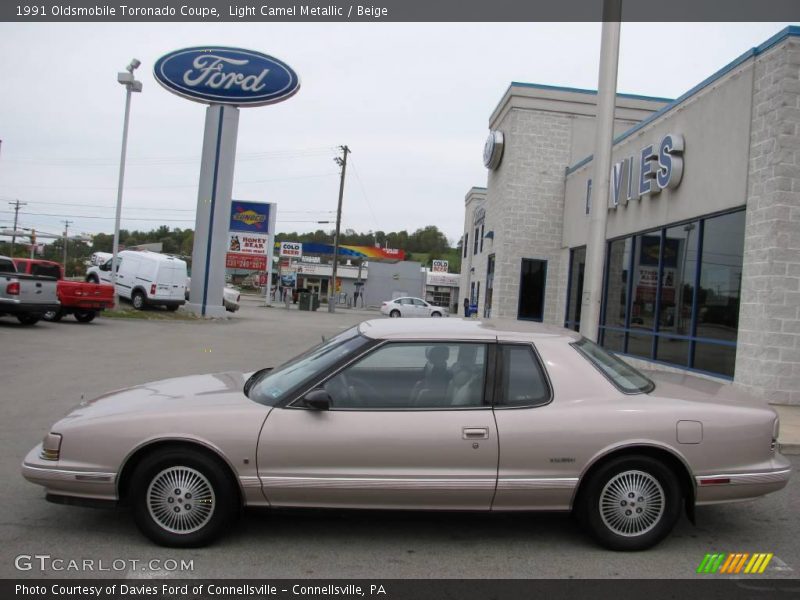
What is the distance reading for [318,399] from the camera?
4.00 m

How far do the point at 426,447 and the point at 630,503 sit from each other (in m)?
1.37

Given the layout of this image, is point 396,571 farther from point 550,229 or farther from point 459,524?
point 550,229

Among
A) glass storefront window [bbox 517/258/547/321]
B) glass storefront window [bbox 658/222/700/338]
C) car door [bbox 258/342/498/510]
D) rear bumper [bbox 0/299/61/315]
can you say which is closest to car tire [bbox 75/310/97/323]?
rear bumper [bbox 0/299/61/315]

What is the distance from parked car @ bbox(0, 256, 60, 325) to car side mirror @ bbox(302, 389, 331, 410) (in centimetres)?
1515

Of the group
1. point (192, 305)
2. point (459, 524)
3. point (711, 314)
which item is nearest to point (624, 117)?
point (711, 314)

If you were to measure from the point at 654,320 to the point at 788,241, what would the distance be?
14.0 feet

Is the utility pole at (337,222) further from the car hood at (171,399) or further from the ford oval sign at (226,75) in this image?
the car hood at (171,399)

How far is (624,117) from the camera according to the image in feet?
73.7

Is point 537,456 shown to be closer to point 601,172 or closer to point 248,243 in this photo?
point 601,172

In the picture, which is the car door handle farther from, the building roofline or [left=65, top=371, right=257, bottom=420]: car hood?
the building roofline

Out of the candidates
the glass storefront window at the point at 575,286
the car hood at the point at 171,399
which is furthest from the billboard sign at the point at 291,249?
the car hood at the point at 171,399

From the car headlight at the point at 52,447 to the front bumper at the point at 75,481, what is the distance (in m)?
0.04

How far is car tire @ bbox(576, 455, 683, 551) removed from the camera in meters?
4.12

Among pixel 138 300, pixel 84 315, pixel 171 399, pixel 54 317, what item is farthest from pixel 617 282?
pixel 138 300
